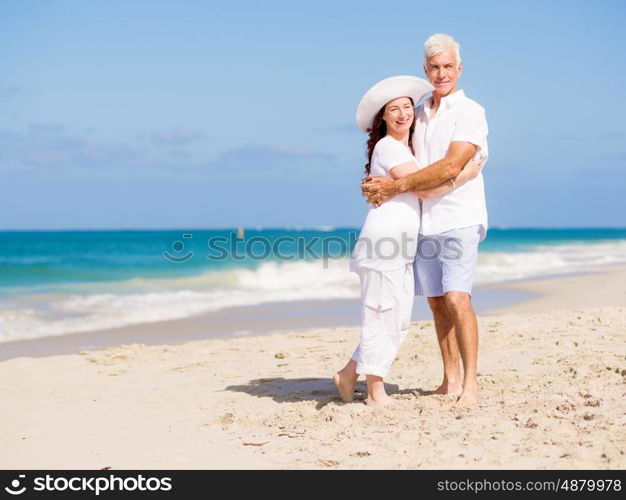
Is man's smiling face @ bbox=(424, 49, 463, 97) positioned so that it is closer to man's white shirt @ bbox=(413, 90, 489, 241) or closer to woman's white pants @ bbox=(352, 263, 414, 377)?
man's white shirt @ bbox=(413, 90, 489, 241)

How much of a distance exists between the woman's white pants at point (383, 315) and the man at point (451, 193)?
231 millimetres

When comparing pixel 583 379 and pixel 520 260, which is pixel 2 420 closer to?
pixel 583 379

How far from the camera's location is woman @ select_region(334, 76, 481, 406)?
4.40 meters

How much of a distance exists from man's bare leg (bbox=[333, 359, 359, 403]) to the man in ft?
2.28

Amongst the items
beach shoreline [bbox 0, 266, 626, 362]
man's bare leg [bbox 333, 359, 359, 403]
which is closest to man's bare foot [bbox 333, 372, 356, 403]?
man's bare leg [bbox 333, 359, 359, 403]

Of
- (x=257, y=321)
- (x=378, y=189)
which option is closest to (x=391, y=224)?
(x=378, y=189)

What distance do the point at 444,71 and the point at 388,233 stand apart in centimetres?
100

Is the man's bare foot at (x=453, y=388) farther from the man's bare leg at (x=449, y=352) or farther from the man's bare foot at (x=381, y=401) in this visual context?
the man's bare foot at (x=381, y=401)

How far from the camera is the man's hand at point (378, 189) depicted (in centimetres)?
436

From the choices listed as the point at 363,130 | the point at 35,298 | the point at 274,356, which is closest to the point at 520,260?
the point at 35,298

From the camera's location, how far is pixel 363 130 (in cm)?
471

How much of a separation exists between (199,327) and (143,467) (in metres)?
6.63

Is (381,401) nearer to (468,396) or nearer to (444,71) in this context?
(468,396)
